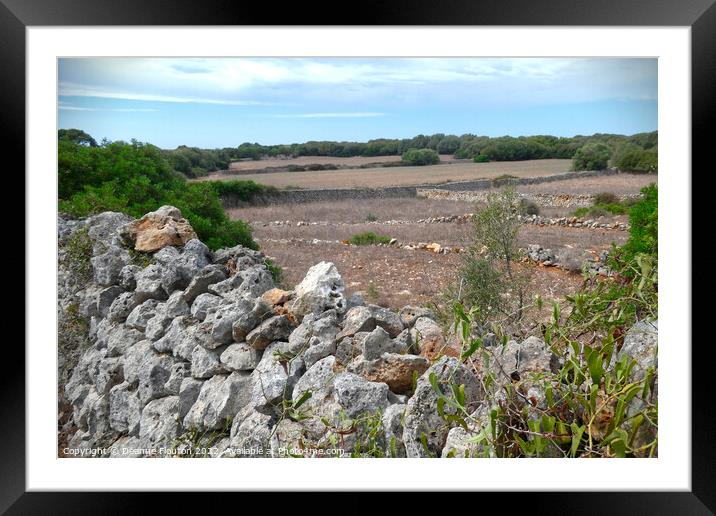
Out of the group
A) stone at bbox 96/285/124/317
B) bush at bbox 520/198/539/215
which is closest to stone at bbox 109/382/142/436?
stone at bbox 96/285/124/317

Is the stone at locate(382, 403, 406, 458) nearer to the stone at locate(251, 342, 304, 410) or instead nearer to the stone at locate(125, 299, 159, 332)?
the stone at locate(251, 342, 304, 410)

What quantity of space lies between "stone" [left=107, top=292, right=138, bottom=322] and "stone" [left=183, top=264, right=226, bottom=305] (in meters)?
0.38

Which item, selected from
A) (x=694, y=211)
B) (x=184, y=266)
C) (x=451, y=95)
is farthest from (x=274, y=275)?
(x=694, y=211)

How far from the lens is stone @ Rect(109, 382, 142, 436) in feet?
12.1

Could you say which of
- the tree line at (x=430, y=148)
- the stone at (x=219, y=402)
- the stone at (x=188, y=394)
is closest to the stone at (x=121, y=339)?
the stone at (x=188, y=394)

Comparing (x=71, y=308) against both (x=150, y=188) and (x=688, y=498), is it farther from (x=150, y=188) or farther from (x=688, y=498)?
(x=688, y=498)

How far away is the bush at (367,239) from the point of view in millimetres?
4266

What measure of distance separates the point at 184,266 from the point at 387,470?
5.94 ft

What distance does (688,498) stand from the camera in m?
2.88

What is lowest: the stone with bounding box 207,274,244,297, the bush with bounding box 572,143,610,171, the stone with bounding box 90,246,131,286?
the stone with bounding box 207,274,244,297

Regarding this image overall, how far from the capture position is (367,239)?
14.0 feet

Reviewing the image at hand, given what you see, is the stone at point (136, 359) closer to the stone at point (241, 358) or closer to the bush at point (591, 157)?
the stone at point (241, 358)

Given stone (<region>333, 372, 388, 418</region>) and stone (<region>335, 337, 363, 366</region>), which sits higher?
stone (<region>335, 337, 363, 366</region>)

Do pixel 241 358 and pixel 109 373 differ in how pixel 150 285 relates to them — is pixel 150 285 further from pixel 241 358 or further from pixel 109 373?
pixel 241 358
